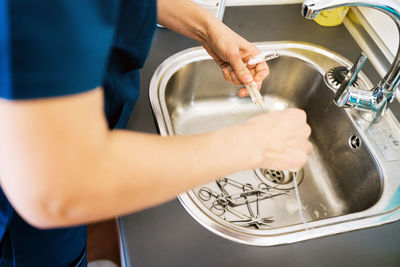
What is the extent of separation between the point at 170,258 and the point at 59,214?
30 centimetres

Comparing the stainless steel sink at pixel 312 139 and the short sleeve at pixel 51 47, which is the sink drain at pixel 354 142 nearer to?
the stainless steel sink at pixel 312 139

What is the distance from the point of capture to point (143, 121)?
0.75 meters

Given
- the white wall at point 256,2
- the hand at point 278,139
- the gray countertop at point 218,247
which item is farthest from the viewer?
the white wall at point 256,2

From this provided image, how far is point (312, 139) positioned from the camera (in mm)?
983

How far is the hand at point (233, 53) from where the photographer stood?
715mm

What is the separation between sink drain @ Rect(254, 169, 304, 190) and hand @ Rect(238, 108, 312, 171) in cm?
37

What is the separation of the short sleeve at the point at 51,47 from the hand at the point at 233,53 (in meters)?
0.45

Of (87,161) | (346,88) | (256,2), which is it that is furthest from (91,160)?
(256,2)

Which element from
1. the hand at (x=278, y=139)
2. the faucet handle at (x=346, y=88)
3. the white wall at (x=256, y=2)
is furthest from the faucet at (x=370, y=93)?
the white wall at (x=256, y=2)

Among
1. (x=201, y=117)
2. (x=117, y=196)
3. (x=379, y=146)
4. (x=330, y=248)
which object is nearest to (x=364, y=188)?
(x=379, y=146)

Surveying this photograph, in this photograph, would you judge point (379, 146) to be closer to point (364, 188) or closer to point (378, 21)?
point (364, 188)

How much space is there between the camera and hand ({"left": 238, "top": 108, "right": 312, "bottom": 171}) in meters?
0.45

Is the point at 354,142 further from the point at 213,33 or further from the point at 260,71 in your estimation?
the point at 213,33

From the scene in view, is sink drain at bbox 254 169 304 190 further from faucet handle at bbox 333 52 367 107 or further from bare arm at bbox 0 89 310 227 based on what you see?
bare arm at bbox 0 89 310 227
